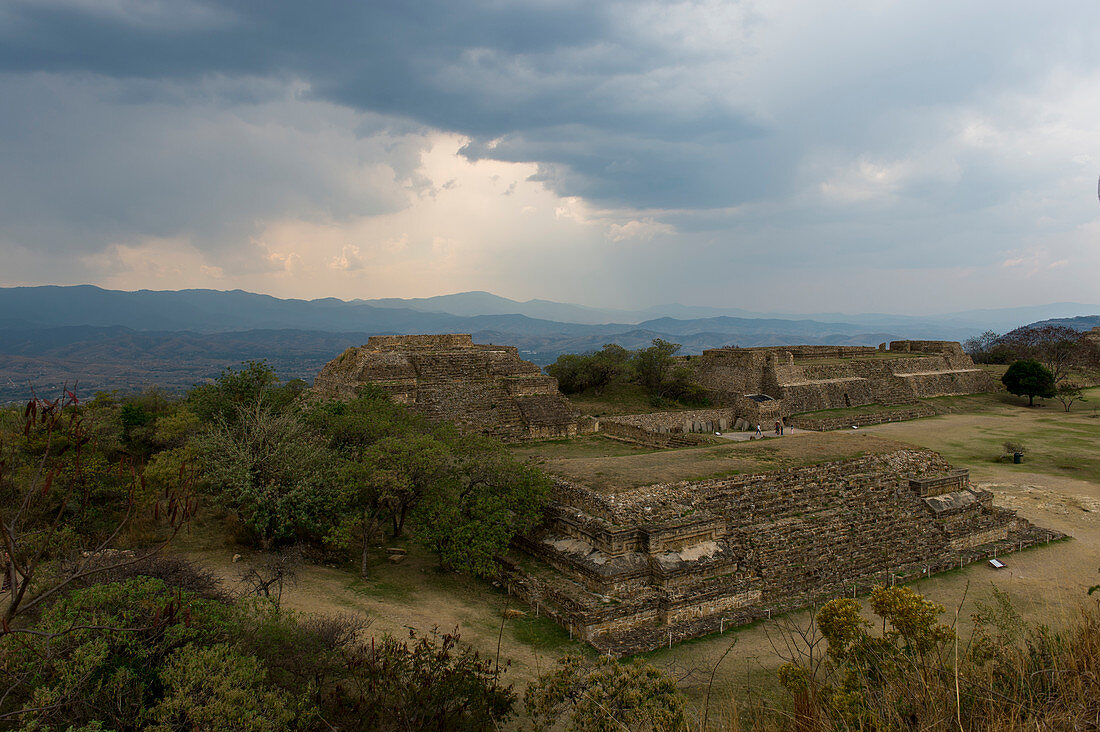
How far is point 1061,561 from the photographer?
13.4m

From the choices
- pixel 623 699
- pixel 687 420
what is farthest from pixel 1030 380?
pixel 623 699

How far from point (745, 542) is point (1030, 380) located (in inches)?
1407

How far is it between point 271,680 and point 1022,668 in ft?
23.3

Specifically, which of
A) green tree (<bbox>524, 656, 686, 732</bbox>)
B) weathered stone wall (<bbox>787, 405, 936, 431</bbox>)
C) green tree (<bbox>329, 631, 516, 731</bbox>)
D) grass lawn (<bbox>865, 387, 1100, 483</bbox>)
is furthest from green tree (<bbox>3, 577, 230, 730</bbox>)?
weathered stone wall (<bbox>787, 405, 936, 431</bbox>)

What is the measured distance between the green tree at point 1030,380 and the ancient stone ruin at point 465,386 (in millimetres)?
31167

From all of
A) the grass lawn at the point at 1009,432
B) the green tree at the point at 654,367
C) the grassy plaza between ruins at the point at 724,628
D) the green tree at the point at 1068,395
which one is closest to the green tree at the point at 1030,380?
the green tree at the point at 1068,395

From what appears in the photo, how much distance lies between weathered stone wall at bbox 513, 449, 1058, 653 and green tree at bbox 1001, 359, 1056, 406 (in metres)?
27.7

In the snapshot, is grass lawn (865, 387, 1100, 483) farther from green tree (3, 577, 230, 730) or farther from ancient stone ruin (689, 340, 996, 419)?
green tree (3, 577, 230, 730)

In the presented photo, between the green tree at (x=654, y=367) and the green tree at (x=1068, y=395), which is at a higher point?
the green tree at (x=654, y=367)

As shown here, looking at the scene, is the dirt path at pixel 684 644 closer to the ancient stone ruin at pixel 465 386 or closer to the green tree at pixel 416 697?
the green tree at pixel 416 697

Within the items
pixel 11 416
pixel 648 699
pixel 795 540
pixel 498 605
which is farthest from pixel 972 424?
pixel 11 416

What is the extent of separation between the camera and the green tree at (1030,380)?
A: 36250 mm

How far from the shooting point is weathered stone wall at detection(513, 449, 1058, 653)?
1040 centimetres

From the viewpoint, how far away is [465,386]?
76.0 ft
